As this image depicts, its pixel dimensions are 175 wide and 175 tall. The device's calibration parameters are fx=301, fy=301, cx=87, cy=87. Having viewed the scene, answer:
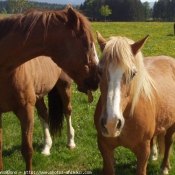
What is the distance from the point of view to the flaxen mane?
9.94 ft

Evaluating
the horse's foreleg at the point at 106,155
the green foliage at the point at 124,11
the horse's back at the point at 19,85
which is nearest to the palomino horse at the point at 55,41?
the horse's back at the point at 19,85

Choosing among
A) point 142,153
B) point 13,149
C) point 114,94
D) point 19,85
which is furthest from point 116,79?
point 13,149

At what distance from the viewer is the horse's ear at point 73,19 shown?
2.97 metres

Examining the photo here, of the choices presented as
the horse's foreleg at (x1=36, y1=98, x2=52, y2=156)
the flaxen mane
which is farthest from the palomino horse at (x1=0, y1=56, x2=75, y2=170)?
the flaxen mane

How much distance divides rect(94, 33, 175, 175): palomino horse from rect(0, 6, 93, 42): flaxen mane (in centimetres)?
24

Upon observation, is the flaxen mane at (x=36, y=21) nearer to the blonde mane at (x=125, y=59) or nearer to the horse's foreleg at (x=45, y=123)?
the blonde mane at (x=125, y=59)

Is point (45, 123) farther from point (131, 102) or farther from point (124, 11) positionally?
point (124, 11)

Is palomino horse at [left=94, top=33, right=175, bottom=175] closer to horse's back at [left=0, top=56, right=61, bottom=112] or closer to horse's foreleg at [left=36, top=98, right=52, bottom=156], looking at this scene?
horse's back at [left=0, top=56, right=61, bottom=112]

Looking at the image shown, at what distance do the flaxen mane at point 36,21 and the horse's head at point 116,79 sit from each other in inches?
14.1

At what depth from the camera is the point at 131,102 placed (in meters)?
3.05

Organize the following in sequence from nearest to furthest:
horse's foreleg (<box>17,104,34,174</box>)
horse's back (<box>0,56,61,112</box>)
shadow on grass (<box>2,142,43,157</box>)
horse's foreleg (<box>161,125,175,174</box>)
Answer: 1. horse's back (<box>0,56,61,112</box>)
2. horse's foreleg (<box>17,104,34,174</box>)
3. horse's foreleg (<box>161,125,175,174</box>)
4. shadow on grass (<box>2,142,43,157</box>)

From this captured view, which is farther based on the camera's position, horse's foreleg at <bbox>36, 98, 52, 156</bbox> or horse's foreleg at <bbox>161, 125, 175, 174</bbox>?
horse's foreleg at <bbox>36, 98, 52, 156</bbox>

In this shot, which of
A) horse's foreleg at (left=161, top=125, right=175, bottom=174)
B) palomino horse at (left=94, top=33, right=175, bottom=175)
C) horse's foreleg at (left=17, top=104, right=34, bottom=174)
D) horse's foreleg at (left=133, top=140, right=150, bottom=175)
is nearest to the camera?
palomino horse at (left=94, top=33, right=175, bottom=175)

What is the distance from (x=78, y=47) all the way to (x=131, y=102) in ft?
2.53
